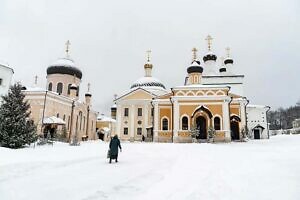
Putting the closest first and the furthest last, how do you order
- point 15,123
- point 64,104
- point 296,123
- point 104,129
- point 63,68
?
point 15,123
point 64,104
point 63,68
point 104,129
point 296,123

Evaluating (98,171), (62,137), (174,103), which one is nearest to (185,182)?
(98,171)

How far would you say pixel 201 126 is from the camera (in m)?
30.3

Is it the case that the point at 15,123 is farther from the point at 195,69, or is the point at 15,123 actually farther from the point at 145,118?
the point at 145,118

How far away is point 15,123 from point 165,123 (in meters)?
18.1

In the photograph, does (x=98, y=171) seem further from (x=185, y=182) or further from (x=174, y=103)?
(x=174, y=103)

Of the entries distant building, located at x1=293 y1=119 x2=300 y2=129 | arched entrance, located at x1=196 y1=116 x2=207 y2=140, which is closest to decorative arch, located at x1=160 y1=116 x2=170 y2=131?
arched entrance, located at x1=196 y1=116 x2=207 y2=140

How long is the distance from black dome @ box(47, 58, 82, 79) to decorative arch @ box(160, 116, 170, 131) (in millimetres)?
18880

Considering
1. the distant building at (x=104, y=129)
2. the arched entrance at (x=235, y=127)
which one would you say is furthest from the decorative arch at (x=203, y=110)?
the distant building at (x=104, y=129)

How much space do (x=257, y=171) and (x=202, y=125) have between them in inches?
845

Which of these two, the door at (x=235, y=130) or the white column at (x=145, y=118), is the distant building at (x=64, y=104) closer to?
the white column at (x=145, y=118)

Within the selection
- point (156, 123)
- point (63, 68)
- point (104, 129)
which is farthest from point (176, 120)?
point (104, 129)

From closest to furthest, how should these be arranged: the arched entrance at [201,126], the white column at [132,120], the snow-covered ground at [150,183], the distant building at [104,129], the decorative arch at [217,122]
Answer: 1. the snow-covered ground at [150,183]
2. the decorative arch at [217,122]
3. the arched entrance at [201,126]
4. the white column at [132,120]
5. the distant building at [104,129]

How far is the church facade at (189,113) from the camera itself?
1161 inches

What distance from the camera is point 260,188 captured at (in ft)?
21.8
